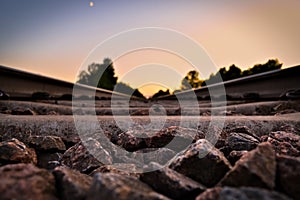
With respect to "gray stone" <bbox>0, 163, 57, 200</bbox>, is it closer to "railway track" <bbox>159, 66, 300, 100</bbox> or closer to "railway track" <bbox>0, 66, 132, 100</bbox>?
"railway track" <bbox>159, 66, 300, 100</bbox>

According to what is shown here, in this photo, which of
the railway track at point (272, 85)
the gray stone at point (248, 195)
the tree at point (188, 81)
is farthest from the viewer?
the railway track at point (272, 85)

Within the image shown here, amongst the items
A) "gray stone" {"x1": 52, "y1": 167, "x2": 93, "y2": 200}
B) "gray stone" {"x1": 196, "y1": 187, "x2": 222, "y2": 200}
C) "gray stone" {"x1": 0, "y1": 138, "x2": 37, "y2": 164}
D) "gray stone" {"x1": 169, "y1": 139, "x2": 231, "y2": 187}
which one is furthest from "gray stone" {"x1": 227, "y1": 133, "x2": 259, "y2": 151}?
"gray stone" {"x1": 0, "y1": 138, "x2": 37, "y2": 164}

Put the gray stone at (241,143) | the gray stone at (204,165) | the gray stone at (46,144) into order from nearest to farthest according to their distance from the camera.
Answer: the gray stone at (204,165) < the gray stone at (241,143) < the gray stone at (46,144)

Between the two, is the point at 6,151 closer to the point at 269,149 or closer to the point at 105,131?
the point at 105,131

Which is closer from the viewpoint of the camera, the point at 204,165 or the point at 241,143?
the point at 204,165

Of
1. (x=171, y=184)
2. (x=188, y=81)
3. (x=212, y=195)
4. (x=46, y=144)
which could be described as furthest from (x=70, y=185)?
(x=188, y=81)

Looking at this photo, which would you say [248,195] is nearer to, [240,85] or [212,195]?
[212,195]

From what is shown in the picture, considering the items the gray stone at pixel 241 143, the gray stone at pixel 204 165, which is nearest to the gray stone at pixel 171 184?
the gray stone at pixel 204 165

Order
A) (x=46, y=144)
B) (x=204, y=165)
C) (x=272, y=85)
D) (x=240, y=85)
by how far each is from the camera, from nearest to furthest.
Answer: (x=204, y=165)
(x=46, y=144)
(x=272, y=85)
(x=240, y=85)

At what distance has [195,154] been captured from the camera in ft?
3.17

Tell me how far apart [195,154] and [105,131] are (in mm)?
840

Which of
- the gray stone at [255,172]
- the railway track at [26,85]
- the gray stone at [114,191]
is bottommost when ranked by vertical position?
the gray stone at [114,191]

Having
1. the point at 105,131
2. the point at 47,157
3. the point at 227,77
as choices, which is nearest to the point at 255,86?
the point at 105,131

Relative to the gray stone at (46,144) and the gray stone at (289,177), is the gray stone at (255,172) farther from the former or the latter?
the gray stone at (46,144)
